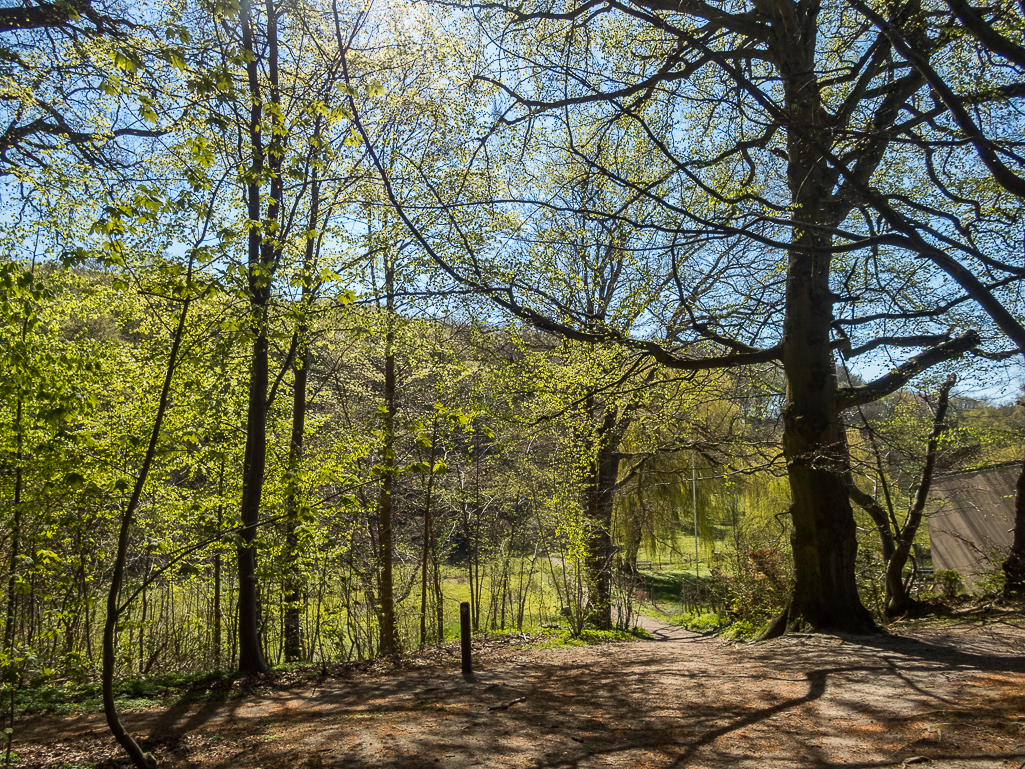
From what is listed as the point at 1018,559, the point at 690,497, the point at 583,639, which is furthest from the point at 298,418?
the point at 1018,559

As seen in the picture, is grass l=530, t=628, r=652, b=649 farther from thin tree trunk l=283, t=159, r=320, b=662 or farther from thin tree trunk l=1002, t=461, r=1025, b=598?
thin tree trunk l=1002, t=461, r=1025, b=598

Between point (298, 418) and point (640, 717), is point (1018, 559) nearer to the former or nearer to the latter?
point (640, 717)

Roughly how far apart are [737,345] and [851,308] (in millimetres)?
1517

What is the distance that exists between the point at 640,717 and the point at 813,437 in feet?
12.9

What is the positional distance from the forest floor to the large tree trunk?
19.6 inches

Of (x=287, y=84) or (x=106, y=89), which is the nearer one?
(x=106, y=89)

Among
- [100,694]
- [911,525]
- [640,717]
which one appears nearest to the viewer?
[640,717]

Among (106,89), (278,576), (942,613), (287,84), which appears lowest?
(942,613)

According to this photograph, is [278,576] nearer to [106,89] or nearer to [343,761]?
[343,761]

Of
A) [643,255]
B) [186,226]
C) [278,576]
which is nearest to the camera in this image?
[186,226]

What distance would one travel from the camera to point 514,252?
7.18 m

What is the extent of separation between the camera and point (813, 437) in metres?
6.56

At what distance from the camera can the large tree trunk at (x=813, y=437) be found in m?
6.16

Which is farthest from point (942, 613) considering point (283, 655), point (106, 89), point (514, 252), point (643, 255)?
point (106, 89)
